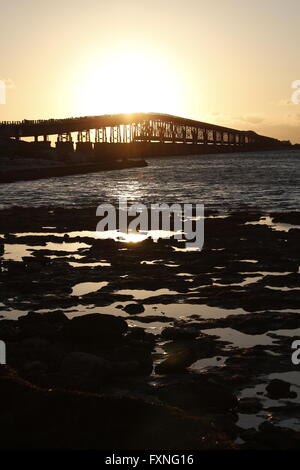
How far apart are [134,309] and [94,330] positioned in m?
3.06

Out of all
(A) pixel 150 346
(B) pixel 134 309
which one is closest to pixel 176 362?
(A) pixel 150 346

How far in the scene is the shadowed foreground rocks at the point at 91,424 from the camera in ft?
23.2

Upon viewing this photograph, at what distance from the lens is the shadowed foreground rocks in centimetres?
706

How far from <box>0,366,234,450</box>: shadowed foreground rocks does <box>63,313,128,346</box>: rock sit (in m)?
4.63

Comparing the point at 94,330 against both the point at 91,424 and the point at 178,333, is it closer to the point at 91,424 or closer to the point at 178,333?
the point at 178,333

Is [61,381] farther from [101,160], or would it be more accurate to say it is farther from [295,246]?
[101,160]

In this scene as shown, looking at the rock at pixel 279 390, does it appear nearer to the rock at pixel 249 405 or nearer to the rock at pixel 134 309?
the rock at pixel 249 405

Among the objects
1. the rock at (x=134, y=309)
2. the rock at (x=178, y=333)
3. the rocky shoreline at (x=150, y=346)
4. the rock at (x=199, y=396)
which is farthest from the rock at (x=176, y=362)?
the rock at (x=134, y=309)

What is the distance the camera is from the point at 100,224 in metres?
36.1

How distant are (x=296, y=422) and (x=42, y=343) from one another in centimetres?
479

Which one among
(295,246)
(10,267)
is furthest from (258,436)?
(295,246)

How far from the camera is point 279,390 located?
1038cm

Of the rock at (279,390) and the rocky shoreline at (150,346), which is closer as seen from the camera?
the rocky shoreline at (150,346)

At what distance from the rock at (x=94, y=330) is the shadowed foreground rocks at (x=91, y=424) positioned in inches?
182
